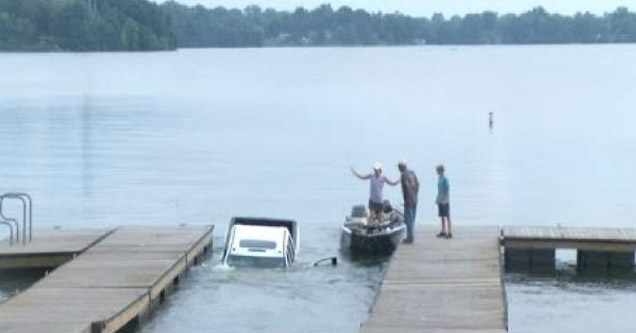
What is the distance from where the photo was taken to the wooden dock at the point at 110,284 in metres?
23.2

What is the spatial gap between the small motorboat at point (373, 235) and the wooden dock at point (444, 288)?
2.65 ft

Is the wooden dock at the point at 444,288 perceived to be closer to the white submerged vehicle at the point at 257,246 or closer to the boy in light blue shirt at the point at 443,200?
the boy in light blue shirt at the point at 443,200

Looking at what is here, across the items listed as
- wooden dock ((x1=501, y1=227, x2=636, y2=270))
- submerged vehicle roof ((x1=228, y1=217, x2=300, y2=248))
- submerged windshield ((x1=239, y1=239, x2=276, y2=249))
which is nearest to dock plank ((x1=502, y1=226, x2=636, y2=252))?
wooden dock ((x1=501, y1=227, x2=636, y2=270))

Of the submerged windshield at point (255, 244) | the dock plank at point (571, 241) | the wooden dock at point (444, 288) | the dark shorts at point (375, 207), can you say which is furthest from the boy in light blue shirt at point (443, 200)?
the submerged windshield at point (255, 244)

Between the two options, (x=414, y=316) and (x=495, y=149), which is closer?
(x=414, y=316)

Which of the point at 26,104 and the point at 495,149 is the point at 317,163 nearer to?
the point at 495,149

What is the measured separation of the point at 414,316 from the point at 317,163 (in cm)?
4072

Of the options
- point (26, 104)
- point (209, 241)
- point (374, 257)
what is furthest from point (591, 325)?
point (26, 104)

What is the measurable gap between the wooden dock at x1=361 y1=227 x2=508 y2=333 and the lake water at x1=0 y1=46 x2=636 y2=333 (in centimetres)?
124

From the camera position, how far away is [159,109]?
105 metres

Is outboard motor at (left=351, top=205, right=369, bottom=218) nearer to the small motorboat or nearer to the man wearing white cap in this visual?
the small motorboat

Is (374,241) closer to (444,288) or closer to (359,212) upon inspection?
(359,212)

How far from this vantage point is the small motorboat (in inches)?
1325

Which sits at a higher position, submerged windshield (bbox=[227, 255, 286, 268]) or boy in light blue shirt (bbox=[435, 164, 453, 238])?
boy in light blue shirt (bbox=[435, 164, 453, 238])
